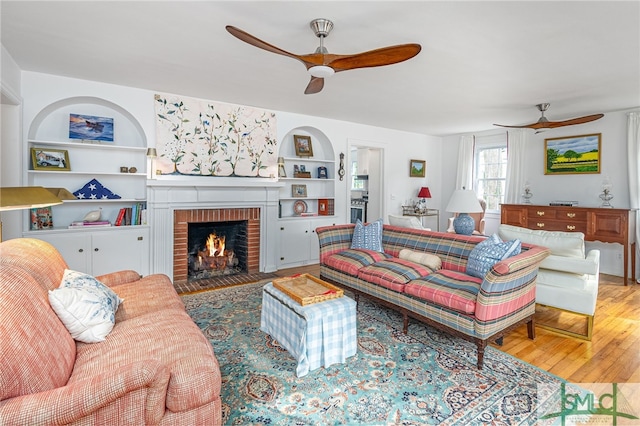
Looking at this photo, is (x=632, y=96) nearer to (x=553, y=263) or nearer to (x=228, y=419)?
(x=553, y=263)

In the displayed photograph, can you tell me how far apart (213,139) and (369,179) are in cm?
351

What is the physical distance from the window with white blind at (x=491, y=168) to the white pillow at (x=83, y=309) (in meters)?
6.64

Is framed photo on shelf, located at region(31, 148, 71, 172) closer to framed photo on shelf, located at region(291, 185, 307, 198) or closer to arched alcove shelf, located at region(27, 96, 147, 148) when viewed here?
arched alcove shelf, located at region(27, 96, 147, 148)

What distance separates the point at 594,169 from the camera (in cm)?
526

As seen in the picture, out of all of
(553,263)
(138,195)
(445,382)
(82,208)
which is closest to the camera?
(445,382)

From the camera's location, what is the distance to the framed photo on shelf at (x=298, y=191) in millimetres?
5676

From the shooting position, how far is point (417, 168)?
7129 mm

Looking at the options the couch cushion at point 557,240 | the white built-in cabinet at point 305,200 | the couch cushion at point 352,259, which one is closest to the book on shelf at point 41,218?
the white built-in cabinet at point 305,200

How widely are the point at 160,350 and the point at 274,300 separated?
1.15 m

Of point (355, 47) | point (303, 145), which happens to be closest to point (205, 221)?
point (303, 145)

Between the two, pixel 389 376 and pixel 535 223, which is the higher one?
pixel 535 223

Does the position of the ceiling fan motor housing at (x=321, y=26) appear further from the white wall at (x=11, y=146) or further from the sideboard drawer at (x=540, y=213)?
the sideboard drawer at (x=540, y=213)

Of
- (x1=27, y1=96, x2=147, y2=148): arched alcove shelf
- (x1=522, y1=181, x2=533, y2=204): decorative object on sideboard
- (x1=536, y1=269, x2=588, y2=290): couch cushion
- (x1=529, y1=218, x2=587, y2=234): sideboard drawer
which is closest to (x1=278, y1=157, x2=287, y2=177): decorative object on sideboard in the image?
(x1=27, y1=96, x2=147, y2=148): arched alcove shelf

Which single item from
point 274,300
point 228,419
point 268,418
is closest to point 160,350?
point 228,419
